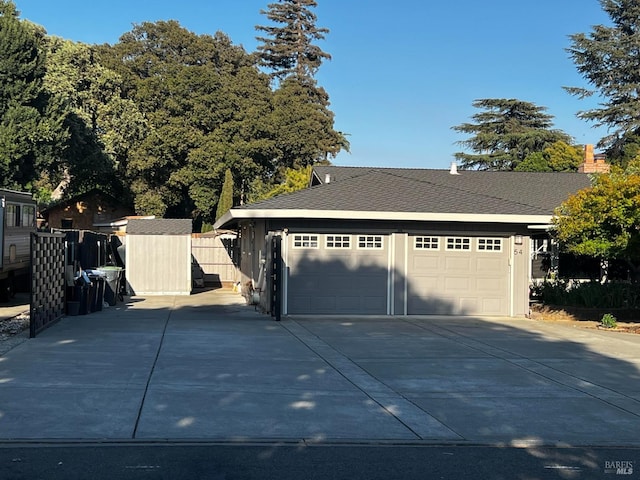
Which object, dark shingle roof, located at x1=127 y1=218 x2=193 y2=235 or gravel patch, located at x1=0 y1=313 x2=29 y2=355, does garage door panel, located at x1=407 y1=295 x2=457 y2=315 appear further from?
gravel patch, located at x1=0 y1=313 x2=29 y2=355

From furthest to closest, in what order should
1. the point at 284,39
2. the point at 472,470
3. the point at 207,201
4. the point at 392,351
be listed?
the point at 284,39, the point at 207,201, the point at 392,351, the point at 472,470

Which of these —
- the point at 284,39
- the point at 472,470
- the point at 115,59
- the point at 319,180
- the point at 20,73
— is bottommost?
the point at 472,470

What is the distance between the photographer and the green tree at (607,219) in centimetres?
1462

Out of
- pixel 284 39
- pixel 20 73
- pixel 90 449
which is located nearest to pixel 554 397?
pixel 90 449

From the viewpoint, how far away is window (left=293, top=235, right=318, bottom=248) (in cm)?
1675

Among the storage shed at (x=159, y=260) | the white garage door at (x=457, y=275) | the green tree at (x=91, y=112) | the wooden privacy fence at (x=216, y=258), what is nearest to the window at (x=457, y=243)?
the white garage door at (x=457, y=275)

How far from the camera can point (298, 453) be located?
5.71m

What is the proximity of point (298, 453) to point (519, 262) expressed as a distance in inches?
511

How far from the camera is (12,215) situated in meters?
16.2

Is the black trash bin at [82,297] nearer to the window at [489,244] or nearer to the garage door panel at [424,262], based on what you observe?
the garage door panel at [424,262]

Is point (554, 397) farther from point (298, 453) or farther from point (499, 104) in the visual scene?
point (499, 104)

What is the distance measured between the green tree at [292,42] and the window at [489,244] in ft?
137

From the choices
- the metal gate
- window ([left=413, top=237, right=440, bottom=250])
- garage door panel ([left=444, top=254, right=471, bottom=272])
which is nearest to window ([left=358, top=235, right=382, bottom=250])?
window ([left=413, top=237, right=440, bottom=250])

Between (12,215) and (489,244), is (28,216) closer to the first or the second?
(12,215)
